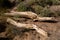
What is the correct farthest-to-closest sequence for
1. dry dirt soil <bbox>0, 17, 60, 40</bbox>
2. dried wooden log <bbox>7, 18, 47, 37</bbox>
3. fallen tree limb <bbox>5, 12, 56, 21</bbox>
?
fallen tree limb <bbox>5, 12, 56, 21</bbox> < dry dirt soil <bbox>0, 17, 60, 40</bbox> < dried wooden log <bbox>7, 18, 47, 37</bbox>

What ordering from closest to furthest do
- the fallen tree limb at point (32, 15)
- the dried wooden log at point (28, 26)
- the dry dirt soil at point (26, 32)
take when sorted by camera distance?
the dried wooden log at point (28, 26) < the dry dirt soil at point (26, 32) < the fallen tree limb at point (32, 15)

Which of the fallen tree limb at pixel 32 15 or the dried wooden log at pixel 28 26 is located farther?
the fallen tree limb at pixel 32 15

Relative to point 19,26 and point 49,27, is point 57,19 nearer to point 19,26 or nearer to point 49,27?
point 49,27

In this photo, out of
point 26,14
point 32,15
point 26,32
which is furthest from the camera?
point 26,14

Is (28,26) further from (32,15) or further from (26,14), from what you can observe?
(26,14)

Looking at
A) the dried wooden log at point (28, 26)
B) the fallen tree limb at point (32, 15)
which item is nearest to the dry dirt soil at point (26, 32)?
the dried wooden log at point (28, 26)

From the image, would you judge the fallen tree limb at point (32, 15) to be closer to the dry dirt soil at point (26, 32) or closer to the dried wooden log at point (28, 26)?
the dry dirt soil at point (26, 32)

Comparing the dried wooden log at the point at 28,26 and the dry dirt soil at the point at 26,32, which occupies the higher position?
the dried wooden log at the point at 28,26

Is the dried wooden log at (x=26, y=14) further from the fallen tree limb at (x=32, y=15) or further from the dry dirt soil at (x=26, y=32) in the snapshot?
the dry dirt soil at (x=26, y=32)

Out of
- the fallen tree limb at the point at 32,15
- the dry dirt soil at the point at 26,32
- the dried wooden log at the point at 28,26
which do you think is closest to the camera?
the dried wooden log at the point at 28,26

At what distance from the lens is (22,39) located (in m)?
6.84

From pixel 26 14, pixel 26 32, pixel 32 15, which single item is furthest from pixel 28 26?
pixel 26 14

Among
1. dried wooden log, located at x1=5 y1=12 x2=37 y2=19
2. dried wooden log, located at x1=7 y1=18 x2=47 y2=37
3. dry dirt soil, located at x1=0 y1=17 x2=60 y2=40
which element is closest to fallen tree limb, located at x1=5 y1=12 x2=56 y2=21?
dried wooden log, located at x1=5 y1=12 x2=37 y2=19

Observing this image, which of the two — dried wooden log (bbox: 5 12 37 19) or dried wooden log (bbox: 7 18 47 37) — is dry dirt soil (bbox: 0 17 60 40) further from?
dried wooden log (bbox: 5 12 37 19)
